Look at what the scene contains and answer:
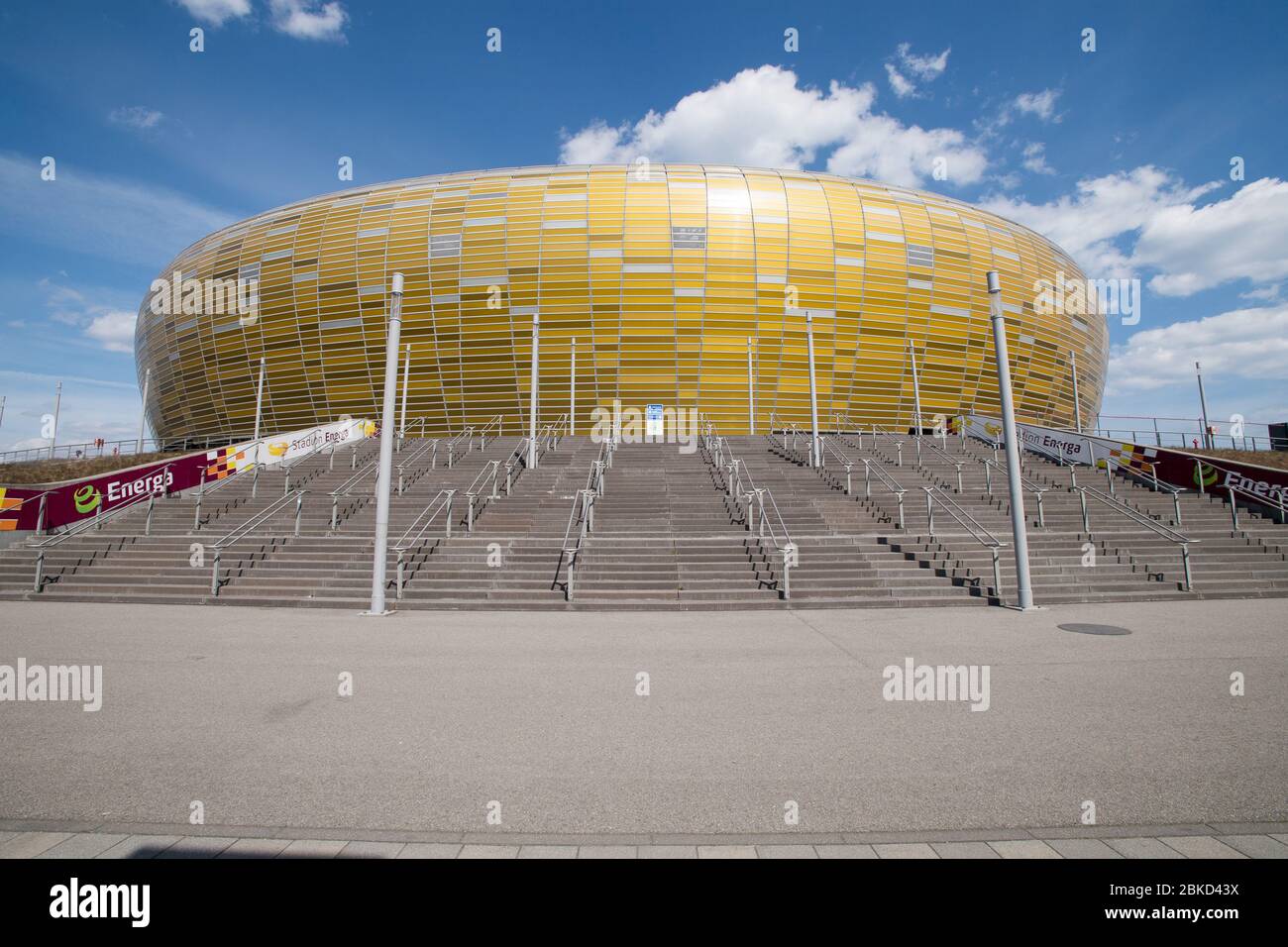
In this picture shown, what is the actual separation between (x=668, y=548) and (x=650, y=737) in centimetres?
875

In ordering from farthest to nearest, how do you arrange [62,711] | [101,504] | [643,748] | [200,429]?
1. [200,429]
2. [101,504]
3. [62,711]
4. [643,748]

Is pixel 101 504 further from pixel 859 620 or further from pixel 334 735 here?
pixel 859 620

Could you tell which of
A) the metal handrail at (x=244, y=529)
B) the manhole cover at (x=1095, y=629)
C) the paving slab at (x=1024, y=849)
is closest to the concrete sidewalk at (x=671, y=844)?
the paving slab at (x=1024, y=849)

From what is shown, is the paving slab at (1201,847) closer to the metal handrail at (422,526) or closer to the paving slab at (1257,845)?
the paving slab at (1257,845)

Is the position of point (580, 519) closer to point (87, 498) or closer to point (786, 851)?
point (786, 851)

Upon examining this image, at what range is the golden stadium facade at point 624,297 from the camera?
37438mm

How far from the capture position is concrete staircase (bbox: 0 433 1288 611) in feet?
38.1

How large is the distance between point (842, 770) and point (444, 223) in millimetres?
41578

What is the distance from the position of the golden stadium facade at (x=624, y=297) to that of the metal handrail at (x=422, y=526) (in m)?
21.6

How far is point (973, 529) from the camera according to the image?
14516 millimetres

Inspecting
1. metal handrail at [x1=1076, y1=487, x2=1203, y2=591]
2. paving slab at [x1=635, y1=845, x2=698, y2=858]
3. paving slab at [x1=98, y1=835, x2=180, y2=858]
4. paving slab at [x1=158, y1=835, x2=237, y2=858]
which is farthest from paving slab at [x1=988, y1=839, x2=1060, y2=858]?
metal handrail at [x1=1076, y1=487, x2=1203, y2=591]

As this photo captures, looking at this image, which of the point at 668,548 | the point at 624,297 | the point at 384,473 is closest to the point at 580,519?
the point at 668,548

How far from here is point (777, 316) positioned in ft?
124
